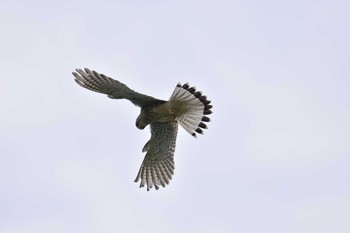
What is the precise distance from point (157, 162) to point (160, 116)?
1.59 metres

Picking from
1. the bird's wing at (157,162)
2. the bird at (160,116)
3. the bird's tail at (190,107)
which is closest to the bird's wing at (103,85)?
the bird at (160,116)

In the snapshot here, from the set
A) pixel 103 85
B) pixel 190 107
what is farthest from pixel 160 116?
pixel 103 85

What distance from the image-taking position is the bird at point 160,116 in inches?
910

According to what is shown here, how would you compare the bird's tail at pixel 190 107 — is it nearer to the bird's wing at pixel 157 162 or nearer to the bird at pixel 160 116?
the bird at pixel 160 116

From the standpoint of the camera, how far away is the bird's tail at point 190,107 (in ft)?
75.2

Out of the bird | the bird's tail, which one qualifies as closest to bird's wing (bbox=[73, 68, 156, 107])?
the bird

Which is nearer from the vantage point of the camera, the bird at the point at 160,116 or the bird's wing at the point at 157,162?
the bird at the point at 160,116

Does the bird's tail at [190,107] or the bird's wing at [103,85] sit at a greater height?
the bird's tail at [190,107]

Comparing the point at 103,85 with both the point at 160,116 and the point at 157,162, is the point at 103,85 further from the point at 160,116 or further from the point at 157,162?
the point at 157,162

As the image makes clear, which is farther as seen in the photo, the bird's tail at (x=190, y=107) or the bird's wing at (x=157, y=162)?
the bird's wing at (x=157, y=162)

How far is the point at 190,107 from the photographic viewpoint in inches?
922

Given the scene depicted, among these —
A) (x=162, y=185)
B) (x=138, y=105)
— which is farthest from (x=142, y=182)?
(x=138, y=105)

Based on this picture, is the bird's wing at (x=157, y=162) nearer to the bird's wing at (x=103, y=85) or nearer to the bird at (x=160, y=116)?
the bird at (x=160, y=116)

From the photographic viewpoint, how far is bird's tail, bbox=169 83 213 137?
22906 mm
